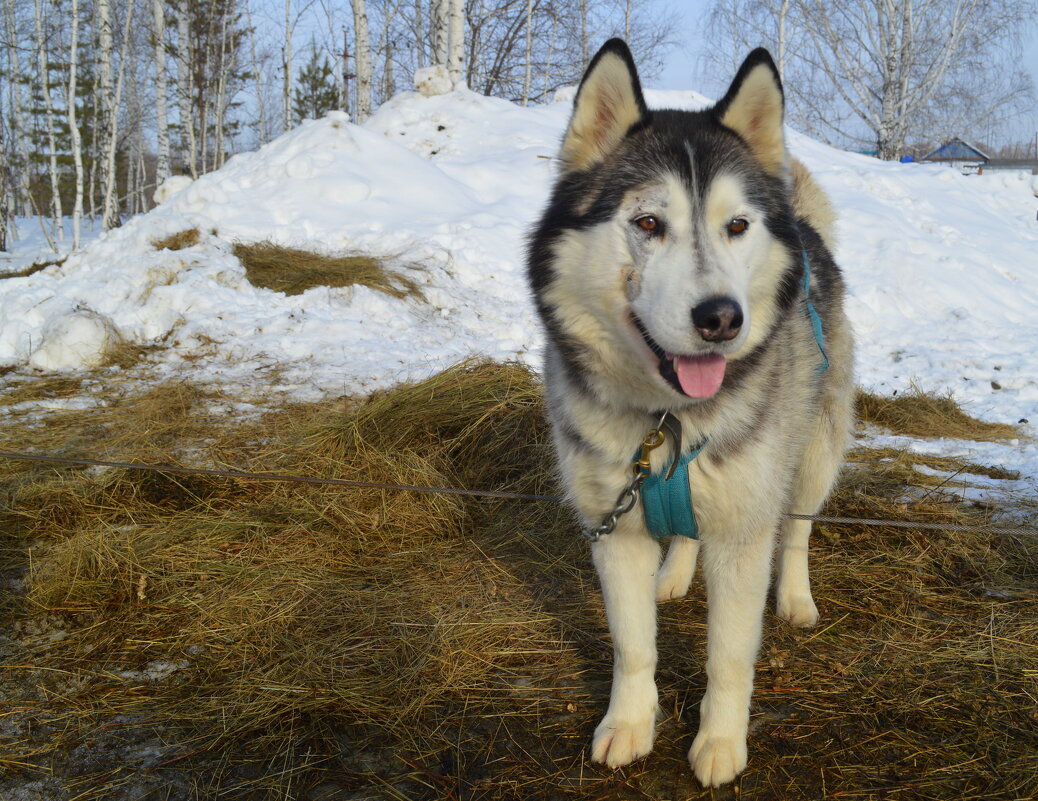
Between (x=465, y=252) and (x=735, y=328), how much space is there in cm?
783

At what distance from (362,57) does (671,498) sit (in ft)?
55.7

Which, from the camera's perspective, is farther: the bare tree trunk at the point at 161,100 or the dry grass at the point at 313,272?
the bare tree trunk at the point at 161,100

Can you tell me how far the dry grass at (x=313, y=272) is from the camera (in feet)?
25.8

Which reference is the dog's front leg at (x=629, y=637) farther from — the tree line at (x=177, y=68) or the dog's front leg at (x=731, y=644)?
the tree line at (x=177, y=68)

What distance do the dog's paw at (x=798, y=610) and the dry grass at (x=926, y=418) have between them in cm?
287

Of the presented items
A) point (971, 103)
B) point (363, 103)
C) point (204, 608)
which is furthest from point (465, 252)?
point (971, 103)

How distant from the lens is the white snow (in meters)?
6.29

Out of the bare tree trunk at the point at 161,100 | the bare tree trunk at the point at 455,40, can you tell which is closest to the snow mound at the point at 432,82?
the bare tree trunk at the point at 455,40

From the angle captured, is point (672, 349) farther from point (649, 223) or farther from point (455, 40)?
point (455, 40)

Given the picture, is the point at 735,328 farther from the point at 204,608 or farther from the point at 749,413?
the point at 204,608

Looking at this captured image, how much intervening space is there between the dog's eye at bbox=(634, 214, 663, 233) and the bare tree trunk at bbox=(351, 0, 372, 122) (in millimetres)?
15458

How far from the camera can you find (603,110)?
2164mm

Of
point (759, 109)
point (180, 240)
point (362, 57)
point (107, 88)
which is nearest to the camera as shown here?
point (759, 109)

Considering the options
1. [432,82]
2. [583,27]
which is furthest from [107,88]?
[583,27]
